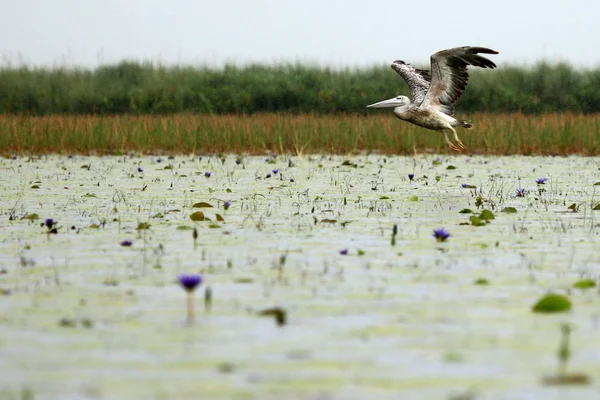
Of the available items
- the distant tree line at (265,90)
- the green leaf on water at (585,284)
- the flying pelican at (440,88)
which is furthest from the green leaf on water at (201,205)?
the distant tree line at (265,90)

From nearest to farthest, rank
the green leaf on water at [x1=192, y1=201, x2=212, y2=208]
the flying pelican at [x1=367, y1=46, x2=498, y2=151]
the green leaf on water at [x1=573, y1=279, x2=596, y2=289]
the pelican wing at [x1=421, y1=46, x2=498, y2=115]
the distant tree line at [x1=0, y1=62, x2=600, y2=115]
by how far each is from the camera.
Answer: the green leaf on water at [x1=573, y1=279, x2=596, y2=289]
the green leaf on water at [x1=192, y1=201, x2=212, y2=208]
the pelican wing at [x1=421, y1=46, x2=498, y2=115]
the flying pelican at [x1=367, y1=46, x2=498, y2=151]
the distant tree line at [x1=0, y1=62, x2=600, y2=115]

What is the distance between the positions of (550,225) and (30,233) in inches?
151

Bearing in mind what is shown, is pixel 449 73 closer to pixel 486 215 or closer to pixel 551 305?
pixel 486 215

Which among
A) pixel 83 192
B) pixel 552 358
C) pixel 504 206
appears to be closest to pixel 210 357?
pixel 552 358

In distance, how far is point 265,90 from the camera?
104ft

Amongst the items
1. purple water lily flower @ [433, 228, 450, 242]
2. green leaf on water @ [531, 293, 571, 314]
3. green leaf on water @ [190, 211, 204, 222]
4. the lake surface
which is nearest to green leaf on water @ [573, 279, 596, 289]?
the lake surface

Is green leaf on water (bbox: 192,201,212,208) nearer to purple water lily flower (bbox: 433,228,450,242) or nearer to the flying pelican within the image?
purple water lily flower (bbox: 433,228,450,242)

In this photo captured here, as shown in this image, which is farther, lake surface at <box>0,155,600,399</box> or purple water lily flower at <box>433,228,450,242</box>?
purple water lily flower at <box>433,228,450,242</box>

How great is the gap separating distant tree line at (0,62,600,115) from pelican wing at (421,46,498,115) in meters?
17.2

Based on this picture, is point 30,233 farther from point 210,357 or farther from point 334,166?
point 334,166

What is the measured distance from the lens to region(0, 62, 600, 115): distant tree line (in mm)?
30938

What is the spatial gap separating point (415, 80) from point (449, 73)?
1471 mm

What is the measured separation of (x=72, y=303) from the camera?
14.6 ft

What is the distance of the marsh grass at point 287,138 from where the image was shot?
1975cm
